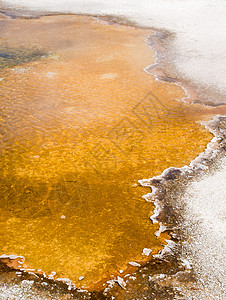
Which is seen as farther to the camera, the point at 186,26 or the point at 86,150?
the point at 186,26

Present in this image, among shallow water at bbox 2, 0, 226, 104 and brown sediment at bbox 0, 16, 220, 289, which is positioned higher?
shallow water at bbox 2, 0, 226, 104

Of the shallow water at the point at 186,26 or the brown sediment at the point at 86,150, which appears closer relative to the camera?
the brown sediment at the point at 86,150

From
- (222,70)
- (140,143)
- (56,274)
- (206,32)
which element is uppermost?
(206,32)

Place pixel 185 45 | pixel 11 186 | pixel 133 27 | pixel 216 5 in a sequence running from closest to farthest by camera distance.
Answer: pixel 11 186 < pixel 185 45 < pixel 133 27 < pixel 216 5

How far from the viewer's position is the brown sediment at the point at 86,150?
7.12 ft

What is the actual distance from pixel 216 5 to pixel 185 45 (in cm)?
288

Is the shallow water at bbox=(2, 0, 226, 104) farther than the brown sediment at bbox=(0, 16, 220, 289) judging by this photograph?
Yes

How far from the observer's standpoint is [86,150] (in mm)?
3117

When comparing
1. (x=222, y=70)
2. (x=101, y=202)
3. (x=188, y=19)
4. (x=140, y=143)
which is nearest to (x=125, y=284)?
(x=101, y=202)

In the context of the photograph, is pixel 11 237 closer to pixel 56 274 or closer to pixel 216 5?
pixel 56 274

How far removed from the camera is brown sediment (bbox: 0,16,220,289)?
7.12 ft

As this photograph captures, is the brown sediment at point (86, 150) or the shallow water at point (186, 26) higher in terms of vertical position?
the shallow water at point (186, 26)

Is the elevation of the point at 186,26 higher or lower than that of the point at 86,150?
higher

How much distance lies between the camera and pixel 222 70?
464 centimetres
